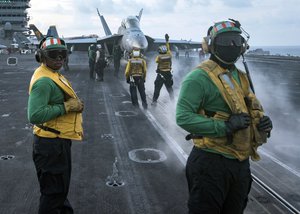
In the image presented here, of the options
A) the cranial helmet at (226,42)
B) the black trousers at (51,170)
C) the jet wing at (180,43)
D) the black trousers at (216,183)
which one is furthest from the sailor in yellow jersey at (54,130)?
the jet wing at (180,43)

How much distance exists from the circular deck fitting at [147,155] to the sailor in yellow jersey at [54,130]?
3.29m

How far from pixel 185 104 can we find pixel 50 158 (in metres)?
1.73

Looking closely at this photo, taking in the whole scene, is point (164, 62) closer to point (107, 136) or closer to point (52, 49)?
point (107, 136)

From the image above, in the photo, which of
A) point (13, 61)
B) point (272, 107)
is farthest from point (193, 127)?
point (13, 61)

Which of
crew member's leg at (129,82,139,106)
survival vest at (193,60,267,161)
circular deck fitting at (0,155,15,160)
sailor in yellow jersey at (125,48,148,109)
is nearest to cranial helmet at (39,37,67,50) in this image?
survival vest at (193,60,267,161)

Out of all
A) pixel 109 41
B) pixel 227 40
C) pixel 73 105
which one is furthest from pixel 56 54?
pixel 109 41

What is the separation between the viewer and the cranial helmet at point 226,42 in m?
2.91

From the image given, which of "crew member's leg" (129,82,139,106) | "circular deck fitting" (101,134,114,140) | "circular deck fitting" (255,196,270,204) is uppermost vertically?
"crew member's leg" (129,82,139,106)

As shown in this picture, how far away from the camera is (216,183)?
2.87 m

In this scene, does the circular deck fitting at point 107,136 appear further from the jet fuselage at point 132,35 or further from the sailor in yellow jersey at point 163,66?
the jet fuselage at point 132,35

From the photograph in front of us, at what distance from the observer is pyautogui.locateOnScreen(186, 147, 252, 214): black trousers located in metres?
2.88

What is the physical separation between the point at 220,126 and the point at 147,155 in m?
4.76

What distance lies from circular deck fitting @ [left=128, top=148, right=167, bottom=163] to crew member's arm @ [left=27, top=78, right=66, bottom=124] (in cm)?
363

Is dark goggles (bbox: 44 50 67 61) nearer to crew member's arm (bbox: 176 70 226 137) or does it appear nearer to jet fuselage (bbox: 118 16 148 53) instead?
crew member's arm (bbox: 176 70 226 137)
